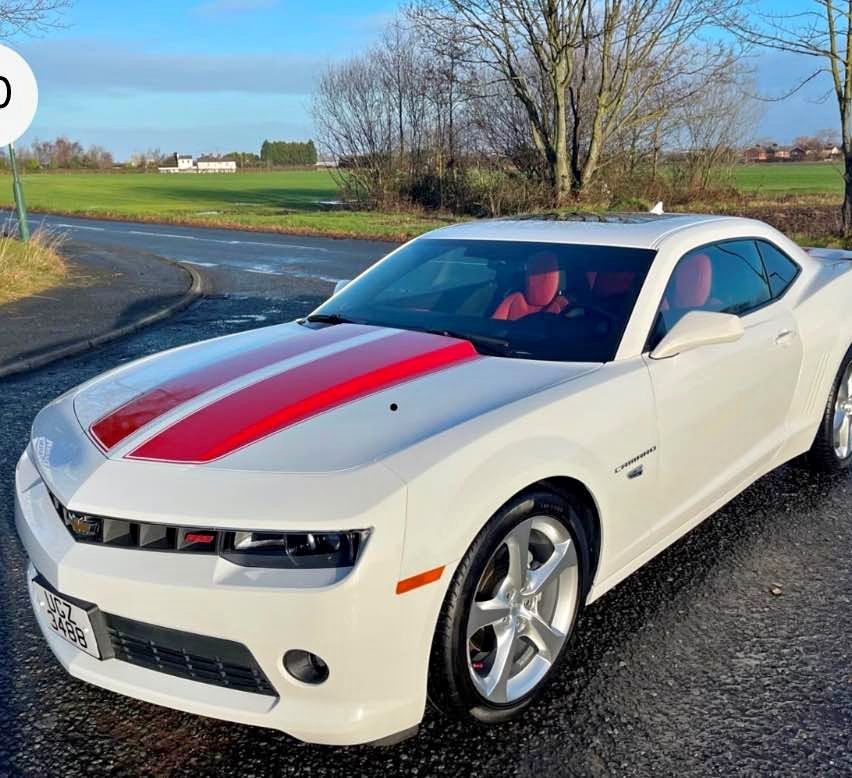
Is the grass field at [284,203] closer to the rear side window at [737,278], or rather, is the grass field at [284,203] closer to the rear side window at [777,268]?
the rear side window at [777,268]

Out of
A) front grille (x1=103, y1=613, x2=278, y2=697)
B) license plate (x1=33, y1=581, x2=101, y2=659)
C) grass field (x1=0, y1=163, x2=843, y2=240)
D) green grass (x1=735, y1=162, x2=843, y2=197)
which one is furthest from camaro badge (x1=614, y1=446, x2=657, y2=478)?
green grass (x1=735, y1=162, x2=843, y2=197)

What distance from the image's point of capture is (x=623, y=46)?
24.2 metres

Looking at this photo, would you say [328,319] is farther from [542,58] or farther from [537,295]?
[542,58]

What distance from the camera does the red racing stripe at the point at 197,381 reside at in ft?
8.98

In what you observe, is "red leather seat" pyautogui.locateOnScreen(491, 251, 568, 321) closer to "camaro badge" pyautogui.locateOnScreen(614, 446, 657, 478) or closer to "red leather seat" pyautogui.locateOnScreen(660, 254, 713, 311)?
"red leather seat" pyautogui.locateOnScreen(660, 254, 713, 311)

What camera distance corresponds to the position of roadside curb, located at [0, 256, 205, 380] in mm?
7629

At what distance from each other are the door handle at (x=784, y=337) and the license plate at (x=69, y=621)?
3.13 metres

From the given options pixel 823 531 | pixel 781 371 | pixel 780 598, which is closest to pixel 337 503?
pixel 780 598

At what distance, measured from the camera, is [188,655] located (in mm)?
2252

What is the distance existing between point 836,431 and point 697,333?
191 centimetres

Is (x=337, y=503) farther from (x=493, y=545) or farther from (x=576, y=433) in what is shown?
(x=576, y=433)

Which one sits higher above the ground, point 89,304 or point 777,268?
point 777,268

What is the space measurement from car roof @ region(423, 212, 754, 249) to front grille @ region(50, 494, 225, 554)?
7.39ft

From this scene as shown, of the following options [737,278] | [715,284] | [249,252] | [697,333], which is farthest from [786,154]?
[697,333]
